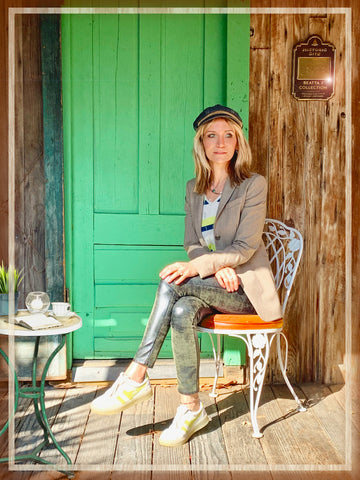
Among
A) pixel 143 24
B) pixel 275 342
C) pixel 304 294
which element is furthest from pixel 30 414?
pixel 143 24

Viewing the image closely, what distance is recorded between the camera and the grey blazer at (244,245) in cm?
298

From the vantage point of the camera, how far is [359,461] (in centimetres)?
273

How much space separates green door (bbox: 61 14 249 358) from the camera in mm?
3520

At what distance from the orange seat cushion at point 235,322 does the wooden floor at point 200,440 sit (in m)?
0.54

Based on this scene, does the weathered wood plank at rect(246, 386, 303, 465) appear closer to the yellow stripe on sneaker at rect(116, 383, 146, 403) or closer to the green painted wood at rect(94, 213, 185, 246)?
the yellow stripe on sneaker at rect(116, 383, 146, 403)

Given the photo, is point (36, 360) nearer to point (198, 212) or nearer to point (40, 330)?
point (40, 330)

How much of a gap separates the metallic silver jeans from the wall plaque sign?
4.54 ft

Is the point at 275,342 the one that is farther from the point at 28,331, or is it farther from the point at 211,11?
the point at 211,11

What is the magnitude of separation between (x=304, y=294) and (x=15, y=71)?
2.25 meters

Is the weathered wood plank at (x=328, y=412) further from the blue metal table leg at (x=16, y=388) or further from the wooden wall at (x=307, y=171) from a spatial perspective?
the blue metal table leg at (x=16, y=388)

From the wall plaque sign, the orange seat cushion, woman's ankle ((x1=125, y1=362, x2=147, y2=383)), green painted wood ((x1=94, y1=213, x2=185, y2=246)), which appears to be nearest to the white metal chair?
Answer: the orange seat cushion

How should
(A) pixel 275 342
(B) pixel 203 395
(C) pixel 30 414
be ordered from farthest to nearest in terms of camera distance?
(A) pixel 275 342 → (B) pixel 203 395 → (C) pixel 30 414

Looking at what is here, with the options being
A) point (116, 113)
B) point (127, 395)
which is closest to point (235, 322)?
point (127, 395)

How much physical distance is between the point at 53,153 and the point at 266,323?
164cm
